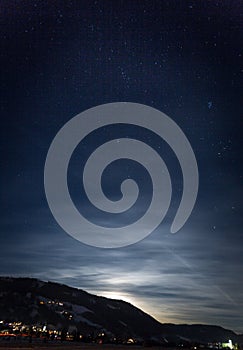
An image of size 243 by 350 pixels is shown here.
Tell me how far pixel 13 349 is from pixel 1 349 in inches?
73.5

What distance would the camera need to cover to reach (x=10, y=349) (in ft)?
243

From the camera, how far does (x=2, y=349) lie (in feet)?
241

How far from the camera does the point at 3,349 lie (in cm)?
7325

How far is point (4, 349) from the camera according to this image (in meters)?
73.2

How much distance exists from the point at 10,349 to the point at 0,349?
1.53 m

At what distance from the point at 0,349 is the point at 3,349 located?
592mm

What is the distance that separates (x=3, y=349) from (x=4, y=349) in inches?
7.2

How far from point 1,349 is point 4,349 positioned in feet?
2.09

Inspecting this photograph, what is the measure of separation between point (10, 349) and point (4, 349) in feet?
3.73

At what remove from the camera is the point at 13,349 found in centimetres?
7350

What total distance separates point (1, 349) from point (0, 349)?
0.16 meters

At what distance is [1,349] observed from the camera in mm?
73500
